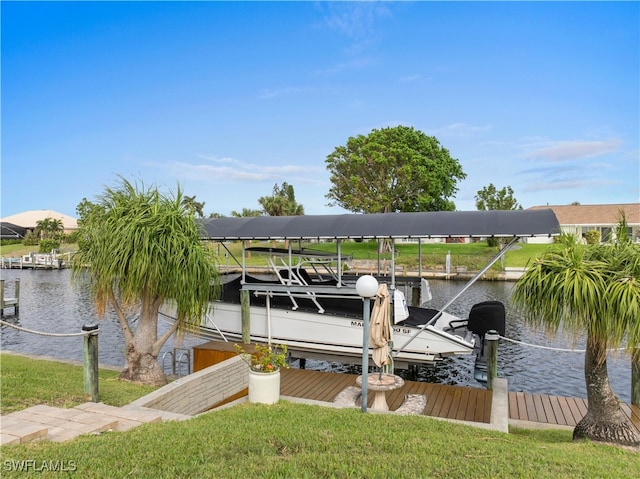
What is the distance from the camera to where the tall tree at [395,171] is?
132 feet

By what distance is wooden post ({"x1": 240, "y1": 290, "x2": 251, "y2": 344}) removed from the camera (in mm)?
10188

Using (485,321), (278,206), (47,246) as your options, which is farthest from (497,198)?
(47,246)

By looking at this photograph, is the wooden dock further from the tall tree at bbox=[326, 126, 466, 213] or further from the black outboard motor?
the tall tree at bbox=[326, 126, 466, 213]

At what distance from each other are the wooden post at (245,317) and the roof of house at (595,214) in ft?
155

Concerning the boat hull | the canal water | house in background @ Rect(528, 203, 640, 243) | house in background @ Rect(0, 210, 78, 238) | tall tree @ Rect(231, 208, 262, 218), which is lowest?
the canal water

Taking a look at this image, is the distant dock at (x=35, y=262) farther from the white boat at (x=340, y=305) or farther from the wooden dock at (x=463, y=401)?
the wooden dock at (x=463, y=401)

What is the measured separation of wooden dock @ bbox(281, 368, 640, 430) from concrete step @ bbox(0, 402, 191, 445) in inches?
133

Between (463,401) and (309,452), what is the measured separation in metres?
4.61

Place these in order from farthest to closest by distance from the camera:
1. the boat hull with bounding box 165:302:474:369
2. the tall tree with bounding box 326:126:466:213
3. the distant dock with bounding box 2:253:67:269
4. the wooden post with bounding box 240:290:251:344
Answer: the distant dock with bounding box 2:253:67:269, the tall tree with bounding box 326:126:466:213, the wooden post with bounding box 240:290:251:344, the boat hull with bounding box 165:302:474:369

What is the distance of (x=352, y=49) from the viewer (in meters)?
18.6

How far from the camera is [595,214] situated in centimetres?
5103

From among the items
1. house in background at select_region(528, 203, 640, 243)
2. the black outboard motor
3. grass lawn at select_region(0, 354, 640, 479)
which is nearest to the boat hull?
the black outboard motor

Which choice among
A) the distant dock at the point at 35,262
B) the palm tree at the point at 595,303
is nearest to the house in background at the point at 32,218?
the distant dock at the point at 35,262

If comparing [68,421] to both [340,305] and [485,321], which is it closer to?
[340,305]
